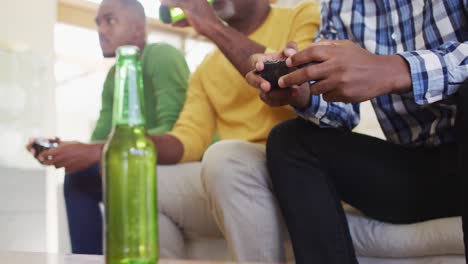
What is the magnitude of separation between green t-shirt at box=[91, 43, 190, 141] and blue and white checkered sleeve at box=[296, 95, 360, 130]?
58 cm

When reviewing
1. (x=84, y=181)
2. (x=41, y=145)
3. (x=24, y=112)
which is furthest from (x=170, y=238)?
(x=24, y=112)

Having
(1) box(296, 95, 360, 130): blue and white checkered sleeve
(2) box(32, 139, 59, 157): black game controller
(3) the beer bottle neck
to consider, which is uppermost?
(3) the beer bottle neck

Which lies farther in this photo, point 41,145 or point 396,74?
point 41,145

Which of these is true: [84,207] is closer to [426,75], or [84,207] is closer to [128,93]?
[426,75]

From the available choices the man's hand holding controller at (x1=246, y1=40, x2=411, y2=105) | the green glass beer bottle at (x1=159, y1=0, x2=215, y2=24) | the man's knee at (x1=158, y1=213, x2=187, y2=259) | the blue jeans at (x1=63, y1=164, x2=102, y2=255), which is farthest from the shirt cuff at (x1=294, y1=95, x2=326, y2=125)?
A: the blue jeans at (x1=63, y1=164, x2=102, y2=255)

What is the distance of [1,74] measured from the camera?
6.88ft

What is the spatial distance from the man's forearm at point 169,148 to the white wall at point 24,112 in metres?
1.01

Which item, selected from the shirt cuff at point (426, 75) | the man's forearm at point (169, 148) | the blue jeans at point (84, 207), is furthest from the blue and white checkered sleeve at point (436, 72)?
the blue jeans at point (84, 207)

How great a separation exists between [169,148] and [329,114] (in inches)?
19.5

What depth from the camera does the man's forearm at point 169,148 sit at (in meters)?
1.29

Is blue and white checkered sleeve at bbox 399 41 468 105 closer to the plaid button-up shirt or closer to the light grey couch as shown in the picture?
the plaid button-up shirt

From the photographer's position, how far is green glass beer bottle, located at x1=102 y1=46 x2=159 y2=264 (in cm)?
40

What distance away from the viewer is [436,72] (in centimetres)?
78

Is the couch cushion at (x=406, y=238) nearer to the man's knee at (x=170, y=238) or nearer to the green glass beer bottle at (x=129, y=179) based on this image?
the man's knee at (x=170, y=238)
